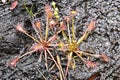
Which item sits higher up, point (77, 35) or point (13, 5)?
point (13, 5)

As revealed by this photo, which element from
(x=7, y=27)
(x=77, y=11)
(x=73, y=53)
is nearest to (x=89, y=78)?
(x=73, y=53)

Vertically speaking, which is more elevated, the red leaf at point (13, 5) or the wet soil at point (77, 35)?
the red leaf at point (13, 5)

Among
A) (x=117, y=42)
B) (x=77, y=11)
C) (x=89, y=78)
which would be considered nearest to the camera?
(x=89, y=78)

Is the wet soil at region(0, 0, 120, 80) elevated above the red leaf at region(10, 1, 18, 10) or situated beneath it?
situated beneath

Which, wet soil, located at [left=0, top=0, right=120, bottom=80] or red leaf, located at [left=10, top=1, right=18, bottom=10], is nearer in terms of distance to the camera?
wet soil, located at [left=0, top=0, right=120, bottom=80]

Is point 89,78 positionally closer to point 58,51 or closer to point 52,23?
point 58,51

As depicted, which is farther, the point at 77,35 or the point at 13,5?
the point at 13,5

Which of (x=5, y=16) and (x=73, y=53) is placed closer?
(x=73, y=53)

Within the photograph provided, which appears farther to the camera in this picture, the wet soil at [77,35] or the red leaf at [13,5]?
the red leaf at [13,5]
